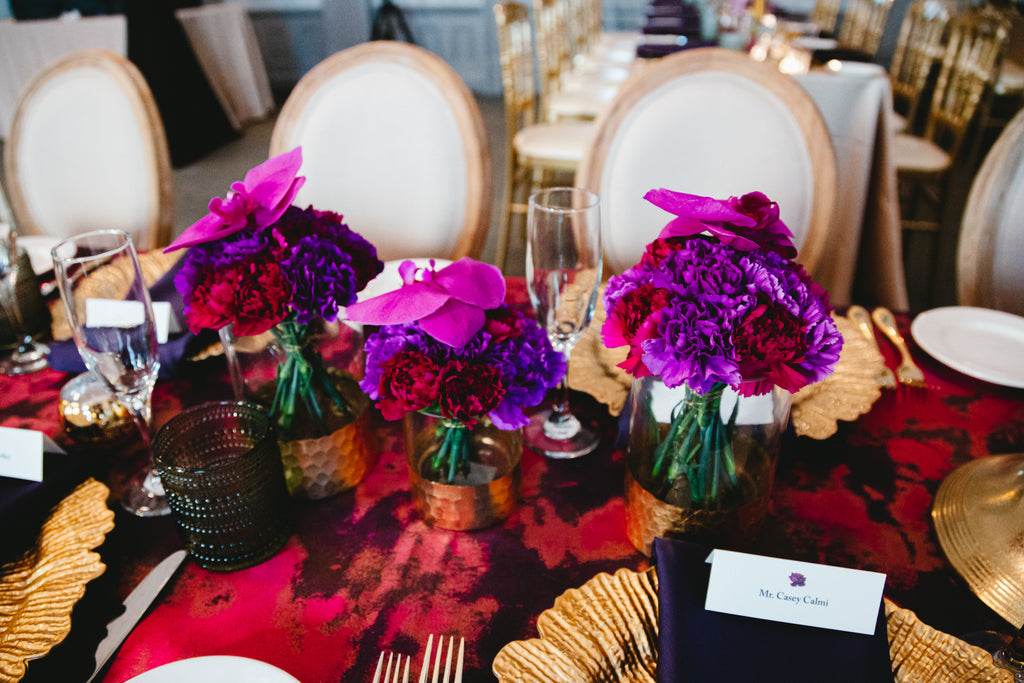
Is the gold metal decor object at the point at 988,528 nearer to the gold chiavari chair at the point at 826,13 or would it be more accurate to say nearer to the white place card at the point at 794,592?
the white place card at the point at 794,592

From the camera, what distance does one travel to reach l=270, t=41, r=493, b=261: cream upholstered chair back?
46.5 inches

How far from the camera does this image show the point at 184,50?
398 cm

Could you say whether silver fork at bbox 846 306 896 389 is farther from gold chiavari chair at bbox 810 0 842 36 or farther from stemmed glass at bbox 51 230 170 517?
gold chiavari chair at bbox 810 0 842 36

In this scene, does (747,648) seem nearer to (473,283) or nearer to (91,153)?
(473,283)

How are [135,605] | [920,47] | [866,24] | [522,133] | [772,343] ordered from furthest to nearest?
[866,24] < [920,47] < [522,133] < [135,605] < [772,343]

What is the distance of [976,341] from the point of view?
2.72ft

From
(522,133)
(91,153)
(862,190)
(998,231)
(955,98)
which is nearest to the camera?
(998,231)

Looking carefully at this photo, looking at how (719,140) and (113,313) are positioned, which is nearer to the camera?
(113,313)

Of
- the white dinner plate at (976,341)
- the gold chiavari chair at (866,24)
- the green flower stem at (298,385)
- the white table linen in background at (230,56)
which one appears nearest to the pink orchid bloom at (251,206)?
the green flower stem at (298,385)

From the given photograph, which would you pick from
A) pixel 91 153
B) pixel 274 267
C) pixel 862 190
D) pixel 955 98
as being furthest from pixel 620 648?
pixel 955 98

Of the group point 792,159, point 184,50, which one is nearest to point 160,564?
point 792,159

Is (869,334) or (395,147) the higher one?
(395,147)

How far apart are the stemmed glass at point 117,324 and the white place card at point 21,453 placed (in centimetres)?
8

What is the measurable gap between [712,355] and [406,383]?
0.71ft
